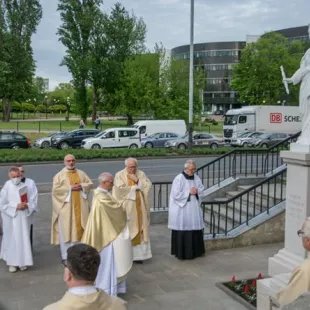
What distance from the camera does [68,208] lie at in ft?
27.8

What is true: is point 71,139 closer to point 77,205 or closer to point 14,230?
point 77,205

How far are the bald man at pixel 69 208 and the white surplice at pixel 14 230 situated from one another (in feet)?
1.90

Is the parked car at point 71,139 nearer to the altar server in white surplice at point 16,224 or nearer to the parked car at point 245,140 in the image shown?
the parked car at point 245,140

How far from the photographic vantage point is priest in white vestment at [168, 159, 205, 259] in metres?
8.65

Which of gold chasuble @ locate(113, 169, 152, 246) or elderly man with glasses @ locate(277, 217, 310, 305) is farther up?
elderly man with glasses @ locate(277, 217, 310, 305)

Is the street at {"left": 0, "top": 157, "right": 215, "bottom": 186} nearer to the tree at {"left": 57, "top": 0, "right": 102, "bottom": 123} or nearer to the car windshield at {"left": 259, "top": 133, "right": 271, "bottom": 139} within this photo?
the car windshield at {"left": 259, "top": 133, "right": 271, "bottom": 139}

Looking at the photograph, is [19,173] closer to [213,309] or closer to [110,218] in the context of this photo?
[110,218]

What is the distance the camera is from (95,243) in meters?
6.27

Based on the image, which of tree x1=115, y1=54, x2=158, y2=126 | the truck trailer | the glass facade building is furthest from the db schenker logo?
the glass facade building

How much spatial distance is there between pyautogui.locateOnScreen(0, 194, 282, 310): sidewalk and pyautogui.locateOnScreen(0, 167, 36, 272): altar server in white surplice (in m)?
0.23

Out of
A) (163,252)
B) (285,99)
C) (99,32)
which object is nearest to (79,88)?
(99,32)

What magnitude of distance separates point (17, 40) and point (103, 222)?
56263 millimetres

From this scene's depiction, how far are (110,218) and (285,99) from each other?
199ft

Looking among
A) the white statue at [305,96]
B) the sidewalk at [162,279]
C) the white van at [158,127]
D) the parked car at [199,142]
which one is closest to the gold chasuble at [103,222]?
the sidewalk at [162,279]
